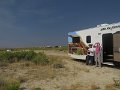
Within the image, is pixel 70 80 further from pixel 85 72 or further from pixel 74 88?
pixel 85 72

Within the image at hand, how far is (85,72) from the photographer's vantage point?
16.1 m

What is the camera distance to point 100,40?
19078 millimetres

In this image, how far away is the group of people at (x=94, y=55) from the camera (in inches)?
738

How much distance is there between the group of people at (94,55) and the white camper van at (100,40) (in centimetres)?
39

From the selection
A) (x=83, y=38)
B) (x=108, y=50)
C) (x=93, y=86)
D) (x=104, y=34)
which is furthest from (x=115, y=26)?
(x=93, y=86)

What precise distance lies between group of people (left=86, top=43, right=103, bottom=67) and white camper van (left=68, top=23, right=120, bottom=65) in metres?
0.39

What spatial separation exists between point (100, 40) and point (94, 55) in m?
1.28

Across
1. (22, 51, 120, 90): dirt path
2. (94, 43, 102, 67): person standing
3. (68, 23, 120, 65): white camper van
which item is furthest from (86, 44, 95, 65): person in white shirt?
(22, 51, 120, 90): dirt path

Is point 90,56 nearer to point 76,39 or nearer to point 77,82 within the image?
point 76,39

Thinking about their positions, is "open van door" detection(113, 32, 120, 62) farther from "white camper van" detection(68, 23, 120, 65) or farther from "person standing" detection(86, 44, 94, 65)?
"person standing" detection(86, 44, 94, 65)

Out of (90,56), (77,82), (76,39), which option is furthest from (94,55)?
(77,82)

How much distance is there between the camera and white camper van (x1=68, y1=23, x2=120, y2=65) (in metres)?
17.2

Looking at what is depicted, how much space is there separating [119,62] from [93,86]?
20.1 ft

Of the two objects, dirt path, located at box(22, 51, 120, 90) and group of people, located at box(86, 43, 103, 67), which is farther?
group of people, located at box(86, 43, 103, 67)
